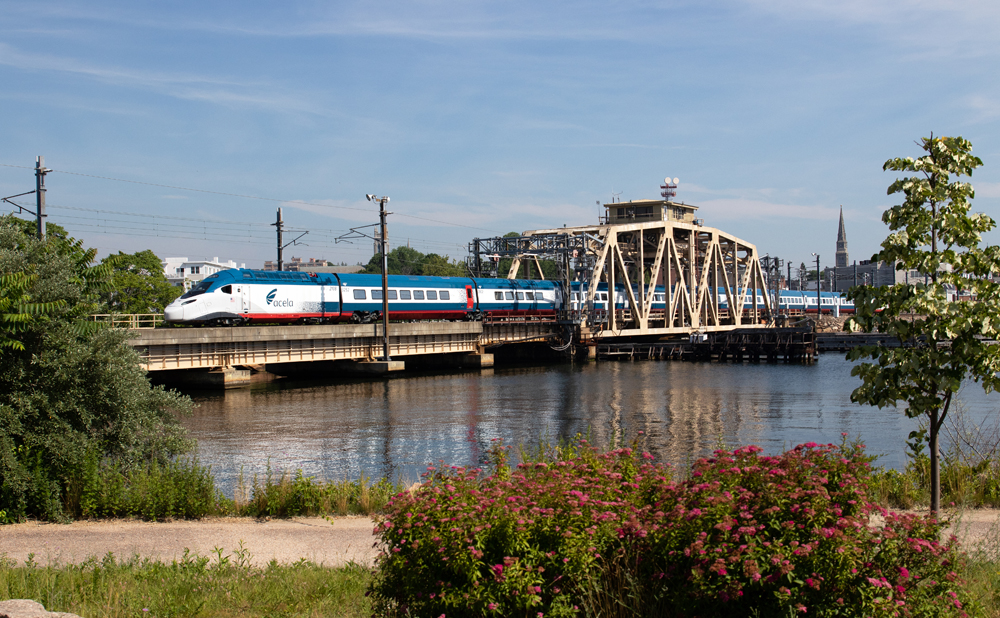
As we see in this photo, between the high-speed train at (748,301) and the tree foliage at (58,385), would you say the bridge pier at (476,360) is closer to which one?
the high-speed train at (748,301)

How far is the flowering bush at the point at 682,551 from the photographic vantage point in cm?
559

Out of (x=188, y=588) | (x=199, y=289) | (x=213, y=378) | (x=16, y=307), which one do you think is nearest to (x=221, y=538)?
(x=188, y=588)

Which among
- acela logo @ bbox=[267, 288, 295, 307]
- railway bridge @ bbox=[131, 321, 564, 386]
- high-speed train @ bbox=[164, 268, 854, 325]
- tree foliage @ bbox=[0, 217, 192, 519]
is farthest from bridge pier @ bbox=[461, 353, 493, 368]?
tree foliage @ bbox=[0, 217, 192, 519]

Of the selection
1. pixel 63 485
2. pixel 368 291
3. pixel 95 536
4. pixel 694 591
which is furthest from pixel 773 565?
pixel 368 291

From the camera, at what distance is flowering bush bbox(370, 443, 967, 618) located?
18.3ft

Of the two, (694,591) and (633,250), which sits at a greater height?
(633,250)

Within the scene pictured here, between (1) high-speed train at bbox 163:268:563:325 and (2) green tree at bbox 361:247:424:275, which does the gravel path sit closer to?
(1) high-speed train at bbox 163:268:563:325

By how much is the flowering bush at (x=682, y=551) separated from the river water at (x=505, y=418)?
1082 centimetres

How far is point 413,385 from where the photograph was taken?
155 feet

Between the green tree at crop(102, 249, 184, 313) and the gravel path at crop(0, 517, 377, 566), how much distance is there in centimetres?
5852

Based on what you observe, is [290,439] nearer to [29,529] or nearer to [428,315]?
[29,529]

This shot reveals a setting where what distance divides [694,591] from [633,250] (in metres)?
74.0

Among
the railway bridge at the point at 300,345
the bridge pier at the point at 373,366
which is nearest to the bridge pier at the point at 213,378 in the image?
the railway bridge at the point at 300,345

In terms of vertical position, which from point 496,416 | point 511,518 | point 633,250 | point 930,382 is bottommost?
point 496,416
